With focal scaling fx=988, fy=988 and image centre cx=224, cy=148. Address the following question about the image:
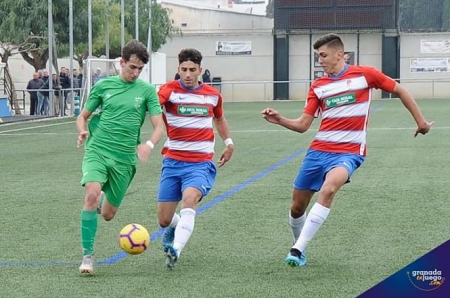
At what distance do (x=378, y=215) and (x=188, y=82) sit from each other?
351cm

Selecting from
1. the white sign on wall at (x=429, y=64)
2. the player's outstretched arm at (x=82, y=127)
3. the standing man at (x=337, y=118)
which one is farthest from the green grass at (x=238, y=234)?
the white sign on wall at (x=429, y=64)

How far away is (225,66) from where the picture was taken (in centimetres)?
5497

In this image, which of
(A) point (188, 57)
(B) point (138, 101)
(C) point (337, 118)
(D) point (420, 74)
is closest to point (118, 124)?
(B) point (138, 101)

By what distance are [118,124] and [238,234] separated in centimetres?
209

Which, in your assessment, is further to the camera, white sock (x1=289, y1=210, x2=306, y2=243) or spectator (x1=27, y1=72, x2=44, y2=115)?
spectator (x1=27, y1=72, x2=44, y2=115)

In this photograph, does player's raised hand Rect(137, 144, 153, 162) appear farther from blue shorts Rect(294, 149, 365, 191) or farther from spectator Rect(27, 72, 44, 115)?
spectator Rect(27, 72, 44, 115)

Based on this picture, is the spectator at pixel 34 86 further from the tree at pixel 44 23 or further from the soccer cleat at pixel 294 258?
the soccer cleat at pixel 294 258

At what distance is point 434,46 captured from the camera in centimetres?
5312

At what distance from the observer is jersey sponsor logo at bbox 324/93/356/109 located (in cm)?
784

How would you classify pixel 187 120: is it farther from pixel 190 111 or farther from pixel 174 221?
pixel 174 221

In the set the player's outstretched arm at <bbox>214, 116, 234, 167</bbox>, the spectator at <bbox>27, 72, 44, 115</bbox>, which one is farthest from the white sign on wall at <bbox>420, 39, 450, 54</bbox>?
the player's outstretched arm at <bbox>214, 116, 234, 167</bbox>

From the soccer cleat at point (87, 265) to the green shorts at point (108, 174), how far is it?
0.59 metres

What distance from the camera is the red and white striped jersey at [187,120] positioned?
8.09 metres

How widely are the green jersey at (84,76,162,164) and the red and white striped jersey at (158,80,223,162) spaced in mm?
163
